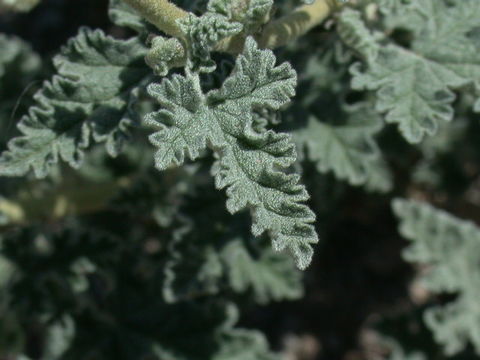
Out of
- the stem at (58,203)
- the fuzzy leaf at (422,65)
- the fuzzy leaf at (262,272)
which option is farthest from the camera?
the stem at (58,203)

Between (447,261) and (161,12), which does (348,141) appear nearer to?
(447,261)

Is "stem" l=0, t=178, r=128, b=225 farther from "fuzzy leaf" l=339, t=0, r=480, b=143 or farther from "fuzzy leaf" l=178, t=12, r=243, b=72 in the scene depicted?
"fuzzy leaf" l=178, t=12, r=243, b=72

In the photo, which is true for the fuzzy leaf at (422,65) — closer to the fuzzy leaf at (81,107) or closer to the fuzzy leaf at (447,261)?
the fuzzy leaf at (81,107)

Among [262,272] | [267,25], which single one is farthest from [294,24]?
[262,272]

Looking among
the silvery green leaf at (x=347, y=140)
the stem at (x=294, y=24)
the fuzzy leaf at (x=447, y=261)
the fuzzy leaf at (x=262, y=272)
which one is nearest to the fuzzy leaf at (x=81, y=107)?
the stem at (x=294, y=24)

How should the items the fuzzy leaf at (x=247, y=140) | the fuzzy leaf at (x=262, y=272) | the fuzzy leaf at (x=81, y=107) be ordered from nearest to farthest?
the fuzzy leaf at (x=247, y=140) < the fuzzy leaf at (x=81, y=107) < the fuzzy leaf at (x=262, y=272)

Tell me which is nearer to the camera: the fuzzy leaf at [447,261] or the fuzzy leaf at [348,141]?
the fuzzy leaf at [348,141]

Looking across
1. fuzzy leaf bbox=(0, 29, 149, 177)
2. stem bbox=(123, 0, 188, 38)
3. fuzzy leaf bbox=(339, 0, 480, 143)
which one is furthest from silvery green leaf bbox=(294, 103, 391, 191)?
stem bbox=(123, 0, 188, 38)
